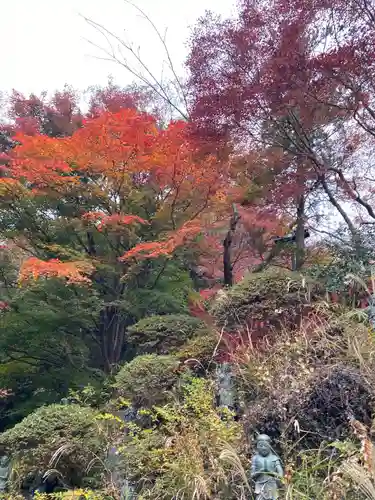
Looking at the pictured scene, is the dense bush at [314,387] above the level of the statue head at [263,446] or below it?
above

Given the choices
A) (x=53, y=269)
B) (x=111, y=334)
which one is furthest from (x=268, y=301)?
(x=111, y=334)

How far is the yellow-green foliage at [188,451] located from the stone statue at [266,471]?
0.17 meters

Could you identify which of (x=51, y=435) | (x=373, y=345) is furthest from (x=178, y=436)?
(x=373, y=345)

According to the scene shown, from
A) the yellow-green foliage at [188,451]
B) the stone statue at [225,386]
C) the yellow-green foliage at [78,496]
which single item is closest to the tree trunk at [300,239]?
the stone statue at [225,386]

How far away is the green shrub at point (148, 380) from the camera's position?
5254mm

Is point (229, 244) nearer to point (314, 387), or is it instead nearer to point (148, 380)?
point (148, 380)

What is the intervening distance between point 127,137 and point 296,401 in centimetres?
488

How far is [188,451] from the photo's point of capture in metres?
4.03

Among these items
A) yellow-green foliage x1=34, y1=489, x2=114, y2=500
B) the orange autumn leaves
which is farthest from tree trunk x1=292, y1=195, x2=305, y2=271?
yellow-green foliage x1=34, y1=489, x2=114, y2=500

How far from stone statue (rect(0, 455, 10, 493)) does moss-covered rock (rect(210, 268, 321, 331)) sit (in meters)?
2.63

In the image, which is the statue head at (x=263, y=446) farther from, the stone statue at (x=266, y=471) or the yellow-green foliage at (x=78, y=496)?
the yellow-green foliage at (x=78, y=496)

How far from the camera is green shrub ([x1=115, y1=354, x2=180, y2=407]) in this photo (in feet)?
17.2

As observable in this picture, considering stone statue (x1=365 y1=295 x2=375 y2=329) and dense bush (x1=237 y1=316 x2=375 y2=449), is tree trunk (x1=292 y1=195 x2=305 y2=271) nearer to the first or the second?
stone statue (x1=365 y1=295 x2=375 y2=329)

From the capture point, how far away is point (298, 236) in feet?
26.7
